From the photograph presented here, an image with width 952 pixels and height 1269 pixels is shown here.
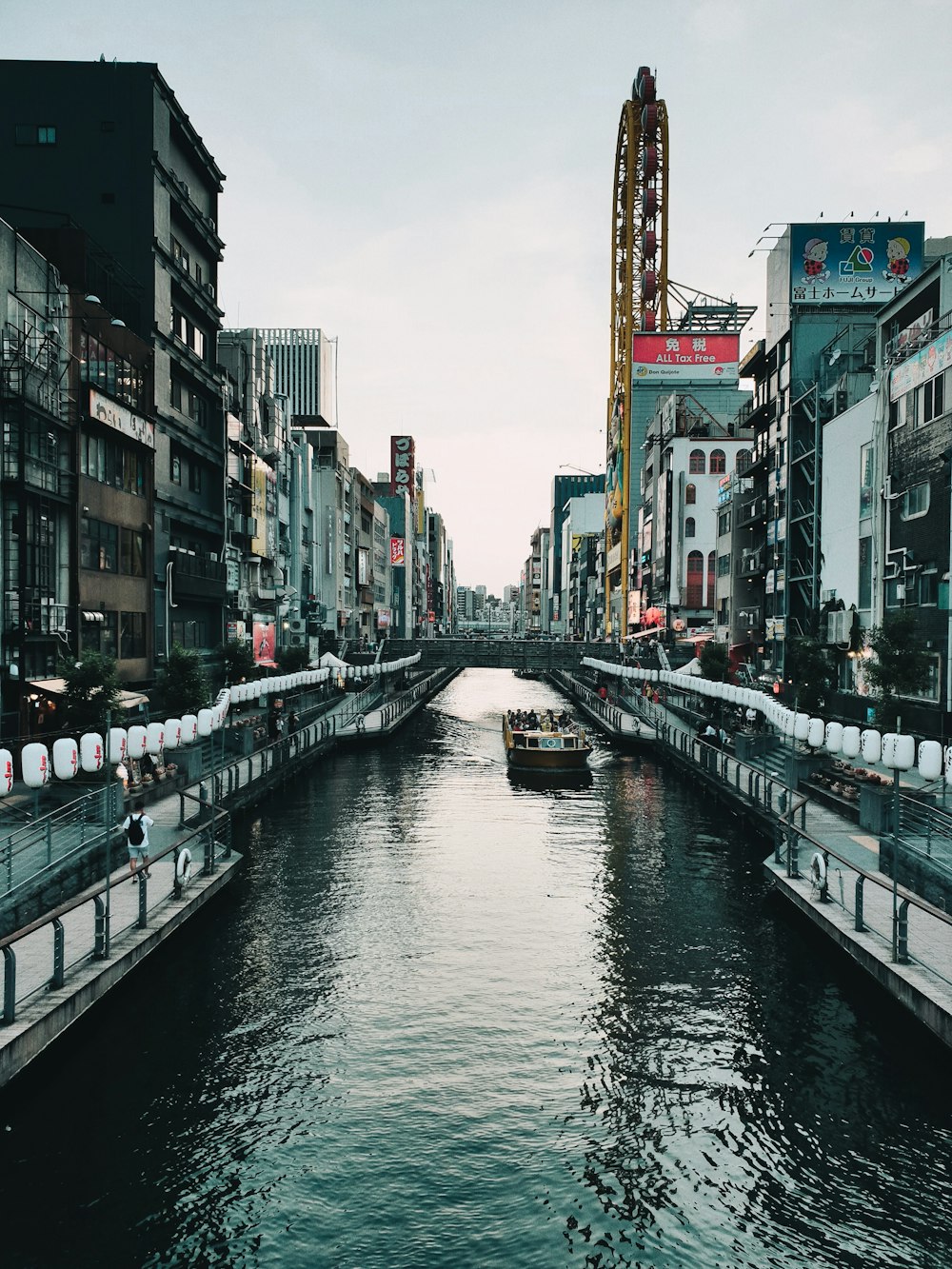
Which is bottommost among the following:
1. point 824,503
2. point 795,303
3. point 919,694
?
point 919,694

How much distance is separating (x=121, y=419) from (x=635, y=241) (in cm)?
12341

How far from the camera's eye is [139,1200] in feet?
41.8

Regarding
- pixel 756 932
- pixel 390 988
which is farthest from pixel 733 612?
pixel 390 988

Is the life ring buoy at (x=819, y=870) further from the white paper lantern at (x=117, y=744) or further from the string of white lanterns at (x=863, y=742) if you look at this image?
the white paper lantern at (x=117, y=744)

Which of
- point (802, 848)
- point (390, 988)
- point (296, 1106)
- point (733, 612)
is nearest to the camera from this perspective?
point (296, 1106)

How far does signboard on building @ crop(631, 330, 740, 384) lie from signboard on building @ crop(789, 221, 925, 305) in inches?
2701

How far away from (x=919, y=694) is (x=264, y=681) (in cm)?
3417

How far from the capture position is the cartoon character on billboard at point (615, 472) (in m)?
153

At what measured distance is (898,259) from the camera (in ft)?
233

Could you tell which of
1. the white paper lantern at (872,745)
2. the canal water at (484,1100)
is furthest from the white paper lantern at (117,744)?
the white paper lantern at (872,745)

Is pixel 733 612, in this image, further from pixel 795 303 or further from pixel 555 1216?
pixel 555 1216

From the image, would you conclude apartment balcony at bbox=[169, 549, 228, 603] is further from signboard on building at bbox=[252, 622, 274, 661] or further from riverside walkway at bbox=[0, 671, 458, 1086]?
riverside walkway at bbox=[0, 671, 458, 1086]

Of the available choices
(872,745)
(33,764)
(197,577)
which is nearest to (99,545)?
(197,577)

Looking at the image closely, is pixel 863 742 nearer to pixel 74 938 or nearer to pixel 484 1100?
pixel 484 1100
